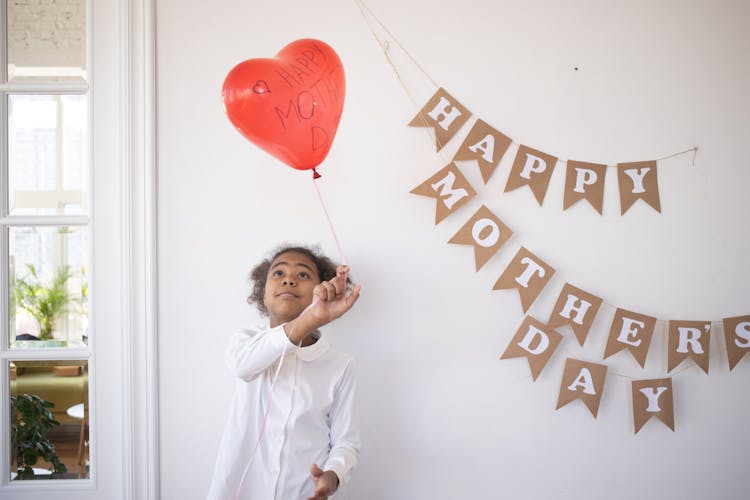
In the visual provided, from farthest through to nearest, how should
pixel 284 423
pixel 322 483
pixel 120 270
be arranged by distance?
pixel 120 270
pixel 284 423
pixel 322 483

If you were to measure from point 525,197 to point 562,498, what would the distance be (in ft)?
3.07

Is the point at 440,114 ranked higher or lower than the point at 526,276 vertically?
higher

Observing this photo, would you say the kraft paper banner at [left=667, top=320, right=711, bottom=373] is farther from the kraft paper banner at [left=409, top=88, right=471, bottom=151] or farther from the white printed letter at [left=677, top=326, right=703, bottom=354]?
the kraft paper banner at [left=409, top=88, right=471, bottom=151]

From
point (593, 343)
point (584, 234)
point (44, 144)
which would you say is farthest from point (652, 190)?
point (44, 144)

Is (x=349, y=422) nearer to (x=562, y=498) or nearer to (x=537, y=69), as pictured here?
(x=562, y=498)

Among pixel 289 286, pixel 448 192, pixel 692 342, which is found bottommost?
pixel 692 342

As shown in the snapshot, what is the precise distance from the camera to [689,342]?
171cm

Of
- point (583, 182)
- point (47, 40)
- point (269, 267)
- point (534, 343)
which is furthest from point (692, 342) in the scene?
point (47, 40)

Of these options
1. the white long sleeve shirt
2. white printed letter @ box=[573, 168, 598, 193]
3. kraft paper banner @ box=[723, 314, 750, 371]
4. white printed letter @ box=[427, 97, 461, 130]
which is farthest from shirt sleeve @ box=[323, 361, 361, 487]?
kraft paper banner @ box=[723, 314, 750, 371]

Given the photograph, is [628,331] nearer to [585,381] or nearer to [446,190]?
[585,381]

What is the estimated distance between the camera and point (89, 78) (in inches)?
67.2

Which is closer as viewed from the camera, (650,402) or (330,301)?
(330,301)

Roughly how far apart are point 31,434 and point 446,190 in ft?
4.85

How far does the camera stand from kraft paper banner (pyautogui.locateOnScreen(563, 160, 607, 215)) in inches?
68.4
